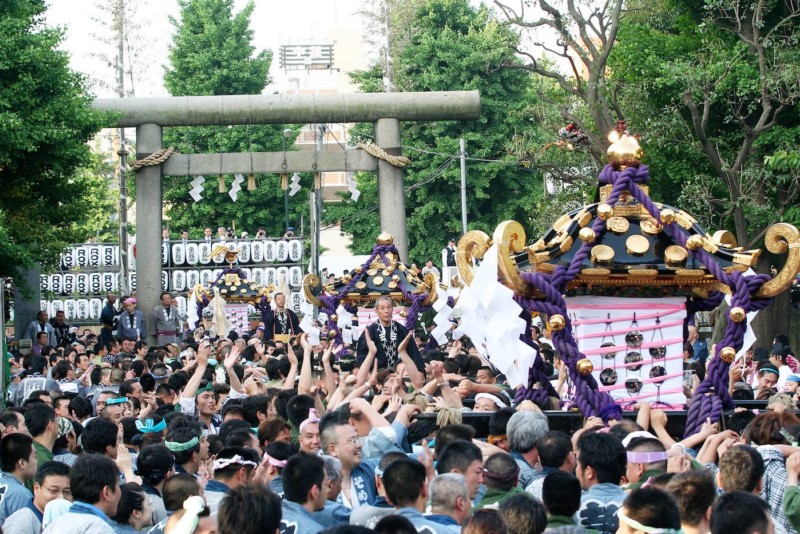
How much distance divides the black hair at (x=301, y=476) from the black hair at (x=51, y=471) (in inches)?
64.9

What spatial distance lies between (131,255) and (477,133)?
1243 centimetres

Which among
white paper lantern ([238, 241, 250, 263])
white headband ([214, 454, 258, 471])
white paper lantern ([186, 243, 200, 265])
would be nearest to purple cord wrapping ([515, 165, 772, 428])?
white headband ([214, 454, 258, 471])

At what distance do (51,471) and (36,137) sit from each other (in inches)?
569

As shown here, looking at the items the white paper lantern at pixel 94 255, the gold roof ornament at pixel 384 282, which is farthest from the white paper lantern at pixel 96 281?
the gold roof ornament at pixel 384 282

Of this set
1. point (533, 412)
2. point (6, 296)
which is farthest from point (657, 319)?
point (6, 296)

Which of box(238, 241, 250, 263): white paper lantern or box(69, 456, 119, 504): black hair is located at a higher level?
box(238, 241, 250, 263): white paper lantern

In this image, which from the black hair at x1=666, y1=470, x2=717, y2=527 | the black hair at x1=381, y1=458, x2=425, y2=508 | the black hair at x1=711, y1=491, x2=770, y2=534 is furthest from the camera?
the black hair at x1=381, y1=458, x2=425, y2=508

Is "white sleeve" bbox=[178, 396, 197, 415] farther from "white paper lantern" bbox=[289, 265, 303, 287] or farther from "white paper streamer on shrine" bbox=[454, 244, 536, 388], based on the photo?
"white paper lantern" bbox=[289, 265, 303, 287]

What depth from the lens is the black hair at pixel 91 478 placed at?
23.1 ft

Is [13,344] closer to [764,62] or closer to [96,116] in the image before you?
[96,116]

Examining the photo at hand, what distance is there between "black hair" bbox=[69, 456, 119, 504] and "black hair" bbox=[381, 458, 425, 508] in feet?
5.40

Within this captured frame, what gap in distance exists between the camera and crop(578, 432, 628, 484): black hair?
7.20 m

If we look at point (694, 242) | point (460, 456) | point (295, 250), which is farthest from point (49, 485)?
point (295, 250)

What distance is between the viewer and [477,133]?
43.4m
